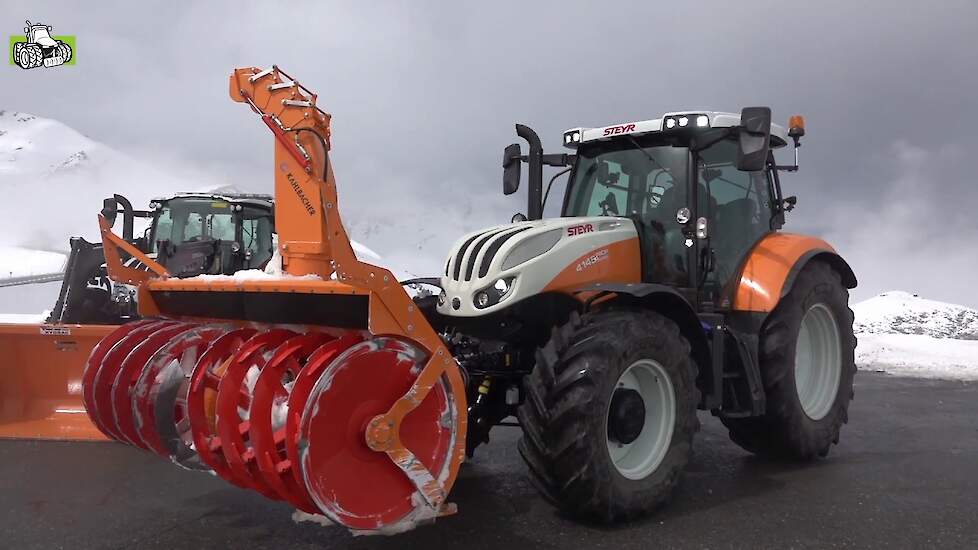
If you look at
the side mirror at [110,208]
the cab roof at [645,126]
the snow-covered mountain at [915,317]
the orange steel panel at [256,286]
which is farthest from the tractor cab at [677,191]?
the snow-covered mountain at [915,317]

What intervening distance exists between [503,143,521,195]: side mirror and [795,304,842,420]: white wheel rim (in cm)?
241

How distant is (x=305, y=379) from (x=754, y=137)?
2763 mm

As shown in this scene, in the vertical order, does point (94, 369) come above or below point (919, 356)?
above

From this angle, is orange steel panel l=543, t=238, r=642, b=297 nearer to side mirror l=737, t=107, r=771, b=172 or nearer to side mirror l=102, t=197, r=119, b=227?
side mirror l=737, t=107, r=771, b=172

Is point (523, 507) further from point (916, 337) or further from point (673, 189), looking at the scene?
point (916, 337)

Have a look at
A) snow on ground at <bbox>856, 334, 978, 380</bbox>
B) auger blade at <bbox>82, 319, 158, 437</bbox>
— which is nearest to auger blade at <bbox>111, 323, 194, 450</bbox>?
auger blade at <bbox>82, 319, 158, 437</bbox>

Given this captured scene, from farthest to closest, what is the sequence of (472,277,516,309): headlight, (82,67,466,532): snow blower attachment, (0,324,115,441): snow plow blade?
(0,324,115,441): snow plow blade, (472,277,516,309): headlight, (82,67,466,532): snow blower attachment

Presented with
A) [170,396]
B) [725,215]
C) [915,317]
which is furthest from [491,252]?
[915,317]

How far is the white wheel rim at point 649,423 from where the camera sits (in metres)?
3.79

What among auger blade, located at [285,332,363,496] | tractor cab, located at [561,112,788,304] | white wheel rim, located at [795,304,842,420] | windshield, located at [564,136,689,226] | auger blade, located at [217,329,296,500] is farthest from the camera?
white wheel rim, located at [795,304,842,420]

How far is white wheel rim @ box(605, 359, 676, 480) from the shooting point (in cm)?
379

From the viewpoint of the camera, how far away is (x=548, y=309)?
4.08m

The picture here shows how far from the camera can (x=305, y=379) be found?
2857 millimetres

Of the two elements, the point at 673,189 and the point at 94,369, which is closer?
the point at 94,369
